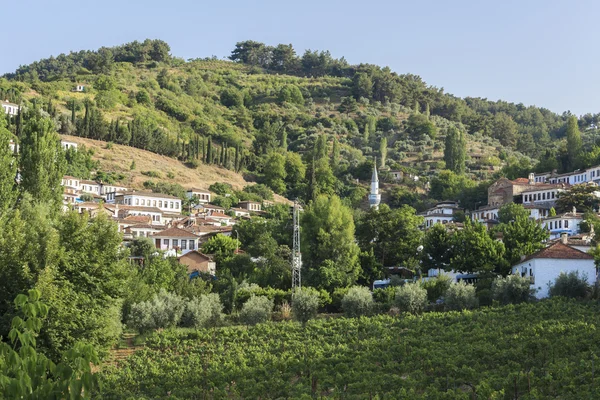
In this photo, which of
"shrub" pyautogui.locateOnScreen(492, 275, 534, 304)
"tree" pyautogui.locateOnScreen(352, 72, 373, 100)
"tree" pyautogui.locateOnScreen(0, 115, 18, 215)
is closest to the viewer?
"tree" pyautogui.locateOnScreen(0, 115, 18, 215)

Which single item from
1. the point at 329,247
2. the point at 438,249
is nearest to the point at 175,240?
the point at 329,247

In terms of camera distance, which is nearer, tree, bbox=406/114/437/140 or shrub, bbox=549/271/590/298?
shrub, bbox=549/271/590/298

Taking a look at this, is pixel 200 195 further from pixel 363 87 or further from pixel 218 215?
pixel 363 87

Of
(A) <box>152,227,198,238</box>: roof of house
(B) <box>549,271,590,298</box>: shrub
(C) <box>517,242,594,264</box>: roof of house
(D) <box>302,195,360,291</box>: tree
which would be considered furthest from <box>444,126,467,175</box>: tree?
(B) <box>549,271,590,298</box>: shrub

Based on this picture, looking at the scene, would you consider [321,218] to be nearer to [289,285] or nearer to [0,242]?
[289,285]

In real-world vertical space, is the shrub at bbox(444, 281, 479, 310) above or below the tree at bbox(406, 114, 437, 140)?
below

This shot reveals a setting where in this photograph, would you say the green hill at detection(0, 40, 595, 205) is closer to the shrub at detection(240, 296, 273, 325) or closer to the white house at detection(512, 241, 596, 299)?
the white house at detection(512, 241, 596, 299)

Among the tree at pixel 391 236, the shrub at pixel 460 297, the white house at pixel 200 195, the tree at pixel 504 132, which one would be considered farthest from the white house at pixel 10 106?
the tree at pixel 504 132

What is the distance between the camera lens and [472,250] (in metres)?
45.0

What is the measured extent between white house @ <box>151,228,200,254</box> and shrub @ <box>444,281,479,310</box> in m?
24.9

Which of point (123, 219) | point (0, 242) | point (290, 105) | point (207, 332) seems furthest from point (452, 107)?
point (0, 242)

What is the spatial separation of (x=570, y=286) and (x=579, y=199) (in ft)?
88.3

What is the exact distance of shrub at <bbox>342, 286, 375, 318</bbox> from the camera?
39.7 meters

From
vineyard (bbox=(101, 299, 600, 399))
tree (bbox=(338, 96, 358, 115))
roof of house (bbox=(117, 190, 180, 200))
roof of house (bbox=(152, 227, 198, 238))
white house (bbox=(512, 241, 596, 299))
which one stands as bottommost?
vineyard (bbox=(101, 299, 600, 399))
